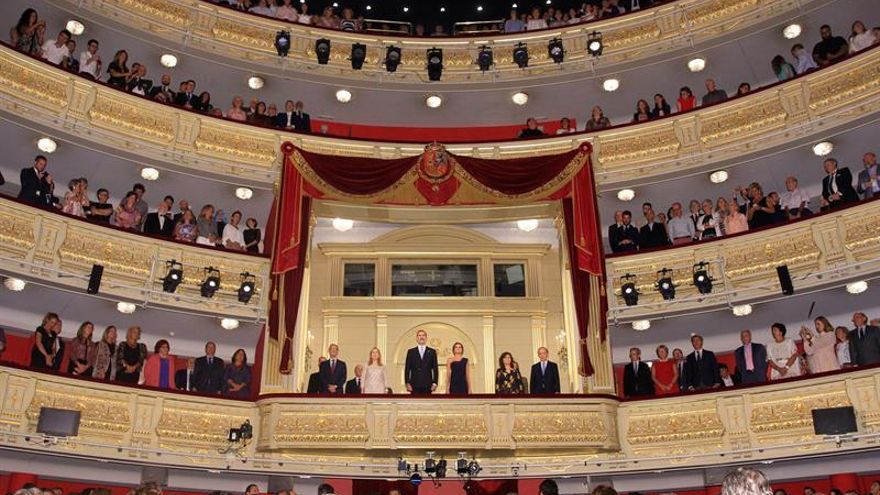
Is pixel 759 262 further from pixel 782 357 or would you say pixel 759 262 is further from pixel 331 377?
pixel 331 377

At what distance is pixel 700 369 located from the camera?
10.8 meters

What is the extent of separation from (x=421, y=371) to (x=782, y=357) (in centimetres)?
471

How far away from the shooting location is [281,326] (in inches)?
428

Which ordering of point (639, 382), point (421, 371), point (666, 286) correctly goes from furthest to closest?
point (666, 286)
point (639, 382)
point (421, 371)

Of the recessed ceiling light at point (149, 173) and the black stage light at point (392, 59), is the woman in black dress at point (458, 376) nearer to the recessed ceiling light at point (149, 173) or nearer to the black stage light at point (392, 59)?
the recessed ceiling light at point (149, 173)

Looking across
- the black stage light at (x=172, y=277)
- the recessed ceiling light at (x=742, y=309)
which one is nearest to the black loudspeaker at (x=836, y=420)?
the recessed ceiling light at (x=742, y=309)

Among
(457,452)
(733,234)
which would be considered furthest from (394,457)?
(733,234)

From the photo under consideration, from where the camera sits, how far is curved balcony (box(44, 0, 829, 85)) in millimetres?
13539

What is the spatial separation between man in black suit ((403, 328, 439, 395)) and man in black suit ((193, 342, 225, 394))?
8.13ft

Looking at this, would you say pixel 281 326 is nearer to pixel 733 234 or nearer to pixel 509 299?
pixel 509 299

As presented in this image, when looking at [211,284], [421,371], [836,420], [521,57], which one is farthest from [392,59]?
[836,420]

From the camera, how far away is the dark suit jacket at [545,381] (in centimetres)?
1082

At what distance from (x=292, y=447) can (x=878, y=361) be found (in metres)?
7.06

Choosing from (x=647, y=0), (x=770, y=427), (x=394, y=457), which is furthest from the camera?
(x=647, y=0)
